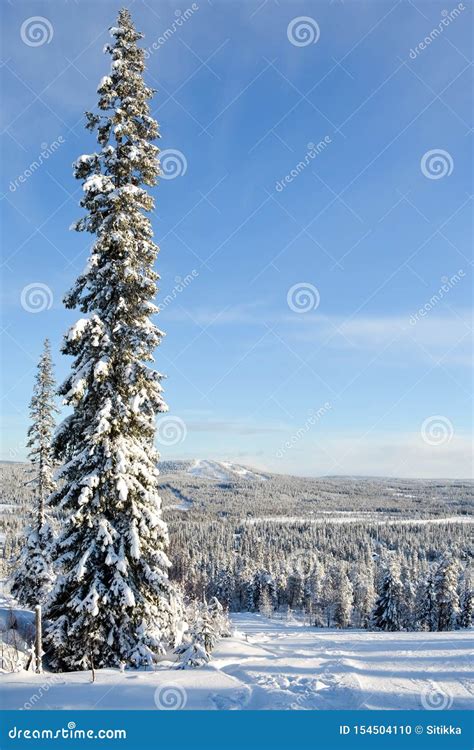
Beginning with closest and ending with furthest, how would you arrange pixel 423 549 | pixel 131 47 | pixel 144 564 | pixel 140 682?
pixel 140 682
pixel 144 564
pixel 131 47
pixel 423 549

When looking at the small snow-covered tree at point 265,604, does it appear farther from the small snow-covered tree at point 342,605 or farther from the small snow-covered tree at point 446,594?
the small snow-covered tree at point 446,594

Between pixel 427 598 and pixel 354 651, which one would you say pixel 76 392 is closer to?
pixel 354 651

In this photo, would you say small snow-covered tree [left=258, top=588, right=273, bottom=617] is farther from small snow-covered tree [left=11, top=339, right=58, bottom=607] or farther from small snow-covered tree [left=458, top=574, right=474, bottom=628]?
small snow-covered tree [left=11, top=339, right=58, bottom=607]

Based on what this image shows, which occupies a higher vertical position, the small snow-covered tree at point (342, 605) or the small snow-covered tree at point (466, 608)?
the small snow-covered tree at point (466, 608)

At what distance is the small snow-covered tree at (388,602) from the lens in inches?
2036

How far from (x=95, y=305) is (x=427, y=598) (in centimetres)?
5451

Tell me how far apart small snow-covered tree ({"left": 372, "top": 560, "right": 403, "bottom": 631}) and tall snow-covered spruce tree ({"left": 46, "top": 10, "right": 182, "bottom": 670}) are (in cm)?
4704

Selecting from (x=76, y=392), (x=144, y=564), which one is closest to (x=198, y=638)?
(x=144, y=564)

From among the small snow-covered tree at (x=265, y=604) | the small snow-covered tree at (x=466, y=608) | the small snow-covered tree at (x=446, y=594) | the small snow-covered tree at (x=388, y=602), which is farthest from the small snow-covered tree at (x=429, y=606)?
the small snow-covered tree at (x=265, y=604)

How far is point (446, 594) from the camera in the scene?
50312 millimetres

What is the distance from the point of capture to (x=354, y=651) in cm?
1452

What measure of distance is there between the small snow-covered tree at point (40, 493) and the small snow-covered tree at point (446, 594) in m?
40.9

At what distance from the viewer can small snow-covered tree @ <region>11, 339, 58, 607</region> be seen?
84.2 feet
